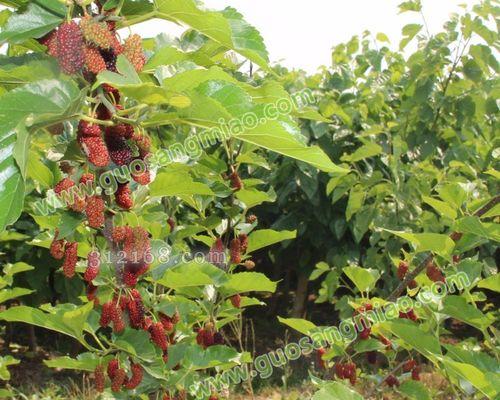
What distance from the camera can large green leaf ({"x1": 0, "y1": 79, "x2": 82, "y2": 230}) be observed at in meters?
0.56

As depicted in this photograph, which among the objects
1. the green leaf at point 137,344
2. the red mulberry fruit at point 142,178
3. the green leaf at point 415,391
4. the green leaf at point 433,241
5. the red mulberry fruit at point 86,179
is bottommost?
the green leaf at point 415,391

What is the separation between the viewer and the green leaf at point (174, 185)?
919 mm

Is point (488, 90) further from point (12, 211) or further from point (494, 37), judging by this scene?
point (12, 211)

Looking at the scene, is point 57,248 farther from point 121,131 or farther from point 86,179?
point 121,131

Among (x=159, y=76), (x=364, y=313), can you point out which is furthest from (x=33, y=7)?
(x=364, y=313)

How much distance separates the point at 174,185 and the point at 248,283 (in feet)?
1.07

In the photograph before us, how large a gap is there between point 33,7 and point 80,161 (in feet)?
0.72

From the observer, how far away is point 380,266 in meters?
2.75

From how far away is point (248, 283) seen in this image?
1.17 m

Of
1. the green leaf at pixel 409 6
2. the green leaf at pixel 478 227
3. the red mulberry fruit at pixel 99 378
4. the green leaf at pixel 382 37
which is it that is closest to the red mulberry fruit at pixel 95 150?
the red mulberry fruit at pixel 99 378

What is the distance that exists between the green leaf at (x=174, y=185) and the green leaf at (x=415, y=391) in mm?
600

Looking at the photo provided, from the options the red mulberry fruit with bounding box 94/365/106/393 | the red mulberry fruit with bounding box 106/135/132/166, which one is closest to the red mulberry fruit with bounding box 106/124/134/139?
the red mulberry fruit with bounding box 106/135/132/166

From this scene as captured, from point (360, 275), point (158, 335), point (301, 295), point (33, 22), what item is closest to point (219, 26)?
point (33, 22)

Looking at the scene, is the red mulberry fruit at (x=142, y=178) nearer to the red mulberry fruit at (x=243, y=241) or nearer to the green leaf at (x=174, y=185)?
the green leaf at (x=174, y=185)
